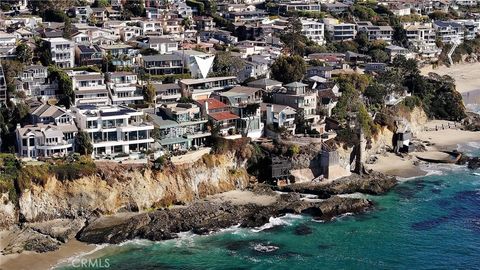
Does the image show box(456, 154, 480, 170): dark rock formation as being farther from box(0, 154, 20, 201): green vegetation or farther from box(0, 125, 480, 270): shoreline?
box(0, 154, 20, 201): green vegetation

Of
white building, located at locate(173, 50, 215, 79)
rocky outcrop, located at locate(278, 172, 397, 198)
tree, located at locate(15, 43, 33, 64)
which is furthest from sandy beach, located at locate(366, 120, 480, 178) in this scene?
tree, located at locate(15, 43, 33, 64)

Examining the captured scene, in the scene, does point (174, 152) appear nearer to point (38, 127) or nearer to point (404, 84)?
point (38, 127)

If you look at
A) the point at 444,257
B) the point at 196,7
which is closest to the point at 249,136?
the point at 444,257

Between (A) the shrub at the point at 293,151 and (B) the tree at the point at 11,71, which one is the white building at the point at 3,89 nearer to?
(B) the tree at the point at 11,71

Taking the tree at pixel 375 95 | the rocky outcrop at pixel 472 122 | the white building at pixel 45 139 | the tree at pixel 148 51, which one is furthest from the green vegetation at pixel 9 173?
the rocky outcrop at pixel 472 122

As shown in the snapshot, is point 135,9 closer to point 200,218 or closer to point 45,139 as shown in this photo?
point 45,139
